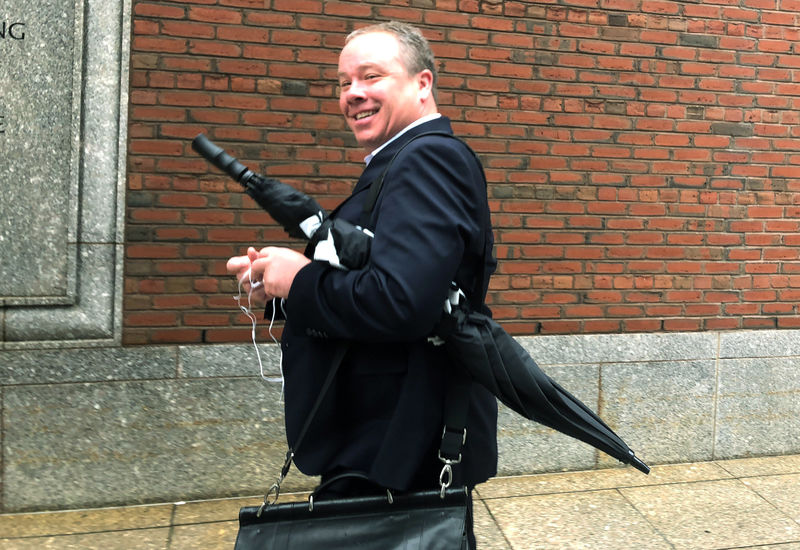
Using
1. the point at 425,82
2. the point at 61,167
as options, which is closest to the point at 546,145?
the point at 61,167

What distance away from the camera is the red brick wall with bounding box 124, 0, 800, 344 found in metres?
4.11

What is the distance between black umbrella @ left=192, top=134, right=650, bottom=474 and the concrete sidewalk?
219 centimetres

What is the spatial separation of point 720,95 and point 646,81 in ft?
1.69

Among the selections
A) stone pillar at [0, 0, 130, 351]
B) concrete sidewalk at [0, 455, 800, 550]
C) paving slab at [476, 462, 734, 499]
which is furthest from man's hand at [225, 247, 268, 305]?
paving slab at [476, 462, 734, 499]

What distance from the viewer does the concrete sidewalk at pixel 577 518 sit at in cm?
381

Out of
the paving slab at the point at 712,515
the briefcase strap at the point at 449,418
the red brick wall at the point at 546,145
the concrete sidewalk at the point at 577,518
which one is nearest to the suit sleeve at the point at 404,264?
the briefcase strap at the point at 449,418

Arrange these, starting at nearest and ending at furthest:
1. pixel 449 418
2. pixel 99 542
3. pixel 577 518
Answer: pixel 449 418 → pixel 99 542 → pixel 577 518

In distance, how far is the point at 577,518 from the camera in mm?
4102

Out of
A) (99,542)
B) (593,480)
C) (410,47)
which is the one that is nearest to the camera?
(410,47)

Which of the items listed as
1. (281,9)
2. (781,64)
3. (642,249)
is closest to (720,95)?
(781,64)

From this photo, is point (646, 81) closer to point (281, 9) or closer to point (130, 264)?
point (281, 9)

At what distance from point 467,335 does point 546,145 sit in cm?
311

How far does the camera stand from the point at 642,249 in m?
4.82

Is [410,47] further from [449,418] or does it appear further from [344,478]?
[344,478]
